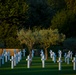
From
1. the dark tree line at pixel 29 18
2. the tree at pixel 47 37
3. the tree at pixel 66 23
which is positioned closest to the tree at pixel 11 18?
the dark tree line at pixel 29 18

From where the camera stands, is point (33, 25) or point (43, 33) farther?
point (33, 25)

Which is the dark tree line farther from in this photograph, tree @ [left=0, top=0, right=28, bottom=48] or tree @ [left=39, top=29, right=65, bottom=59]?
tree @ [left=39, top=29, right=65, bottom=59]

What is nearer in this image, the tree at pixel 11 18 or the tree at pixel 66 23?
the tree at pixel 11 18

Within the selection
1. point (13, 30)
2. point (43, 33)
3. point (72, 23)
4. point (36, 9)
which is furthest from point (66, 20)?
point (43, 33)

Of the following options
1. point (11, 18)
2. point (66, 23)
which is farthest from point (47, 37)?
point (66, 23)

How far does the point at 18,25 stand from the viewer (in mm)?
62594

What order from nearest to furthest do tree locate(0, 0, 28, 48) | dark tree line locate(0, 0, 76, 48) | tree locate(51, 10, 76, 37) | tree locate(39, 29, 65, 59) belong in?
tree locate(39, 29, 65, 59), tree locate(0, 0, 28, 48), dark tree line locate(0, 0, 76, 48), tree locate(51, 10, 76, 37)

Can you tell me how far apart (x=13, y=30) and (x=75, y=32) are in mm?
11419

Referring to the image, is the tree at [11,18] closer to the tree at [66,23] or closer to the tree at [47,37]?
the tree at [66,23]

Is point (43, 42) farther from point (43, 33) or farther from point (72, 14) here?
point (72, 14)

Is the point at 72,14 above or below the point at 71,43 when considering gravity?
above

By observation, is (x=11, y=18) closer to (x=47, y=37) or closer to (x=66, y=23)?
(x=66, y=23)

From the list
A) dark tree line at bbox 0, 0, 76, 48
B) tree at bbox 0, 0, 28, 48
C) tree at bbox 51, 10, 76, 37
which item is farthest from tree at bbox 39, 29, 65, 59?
tree at bbox 51, 10, 76, 37

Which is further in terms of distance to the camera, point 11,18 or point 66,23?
point 66,23
